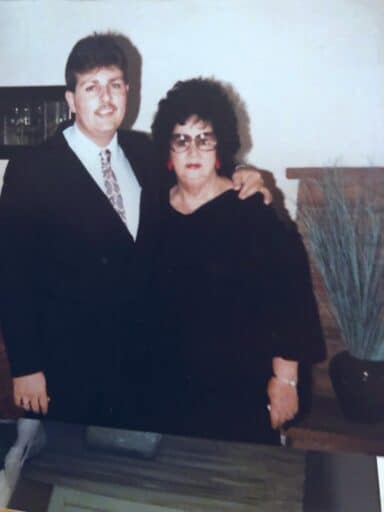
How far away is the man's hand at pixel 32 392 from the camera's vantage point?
1634mm

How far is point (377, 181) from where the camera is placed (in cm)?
139

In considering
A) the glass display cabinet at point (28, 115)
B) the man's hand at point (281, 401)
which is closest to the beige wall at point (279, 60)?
the glass display cabinet at point (28, 115)

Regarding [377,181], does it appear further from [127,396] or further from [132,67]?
[127,396]

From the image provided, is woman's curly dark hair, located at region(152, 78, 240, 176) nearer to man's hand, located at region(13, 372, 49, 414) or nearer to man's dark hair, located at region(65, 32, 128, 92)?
man's dark hair, located at region(65, 32, 128, 92)

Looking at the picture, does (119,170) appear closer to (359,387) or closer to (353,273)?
(353,273)

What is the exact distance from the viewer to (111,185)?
155 centimetres

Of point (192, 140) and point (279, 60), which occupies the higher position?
point (279, 60)

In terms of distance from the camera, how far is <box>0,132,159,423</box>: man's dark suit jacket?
1.54 m

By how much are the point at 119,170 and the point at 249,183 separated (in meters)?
0.34

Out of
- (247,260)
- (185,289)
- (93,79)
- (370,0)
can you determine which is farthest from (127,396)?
(370,0)

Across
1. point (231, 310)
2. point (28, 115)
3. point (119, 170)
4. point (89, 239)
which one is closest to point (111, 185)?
point (119, 170)

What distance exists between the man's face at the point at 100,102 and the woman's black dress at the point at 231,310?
10.5 inches

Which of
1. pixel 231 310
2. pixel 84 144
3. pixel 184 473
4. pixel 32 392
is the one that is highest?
pixel 84 144

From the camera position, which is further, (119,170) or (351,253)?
(119,170)
